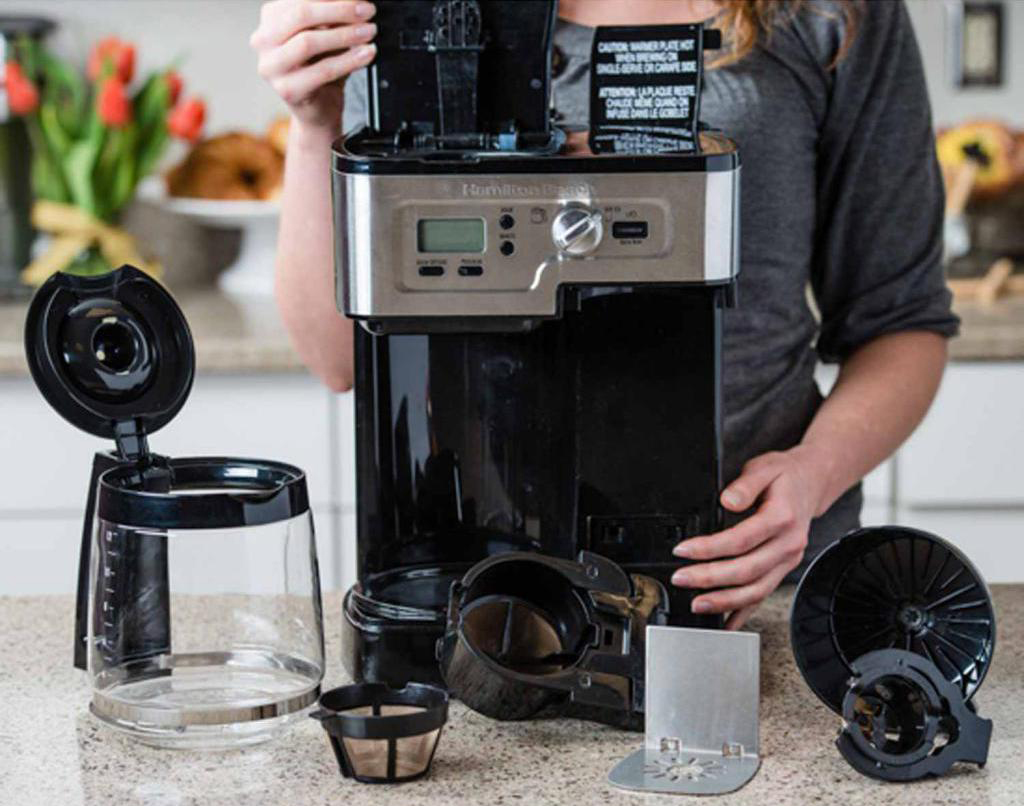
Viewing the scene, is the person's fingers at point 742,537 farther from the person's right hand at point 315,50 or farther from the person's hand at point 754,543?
the person's right hand at point 315,50

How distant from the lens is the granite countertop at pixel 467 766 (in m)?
0.97

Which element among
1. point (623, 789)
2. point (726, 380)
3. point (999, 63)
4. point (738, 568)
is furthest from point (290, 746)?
point (999, 63)

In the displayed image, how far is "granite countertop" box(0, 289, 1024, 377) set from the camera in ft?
7.61

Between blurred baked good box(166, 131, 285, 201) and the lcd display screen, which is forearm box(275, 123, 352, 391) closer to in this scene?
the lcd display screen

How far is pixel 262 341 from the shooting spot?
2.35 metres

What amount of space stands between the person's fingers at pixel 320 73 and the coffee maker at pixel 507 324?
0.01 metres

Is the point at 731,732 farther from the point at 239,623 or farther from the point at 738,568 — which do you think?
the point at 239,623

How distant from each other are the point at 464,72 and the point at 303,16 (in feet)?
0.49

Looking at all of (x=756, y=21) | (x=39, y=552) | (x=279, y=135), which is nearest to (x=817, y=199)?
(x=756, y=21)

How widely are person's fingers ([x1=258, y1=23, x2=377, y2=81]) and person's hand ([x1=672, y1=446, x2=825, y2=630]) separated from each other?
389 mm

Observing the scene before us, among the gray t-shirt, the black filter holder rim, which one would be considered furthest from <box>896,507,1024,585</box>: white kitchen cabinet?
the black filter holder rim

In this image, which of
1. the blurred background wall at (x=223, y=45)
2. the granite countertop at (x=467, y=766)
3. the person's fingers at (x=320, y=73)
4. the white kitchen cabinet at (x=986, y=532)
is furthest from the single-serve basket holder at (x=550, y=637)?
the blurred background wall at (x=223, y=45)

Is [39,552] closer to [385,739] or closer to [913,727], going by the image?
[385,739]

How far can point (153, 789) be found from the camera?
3.19 feet
